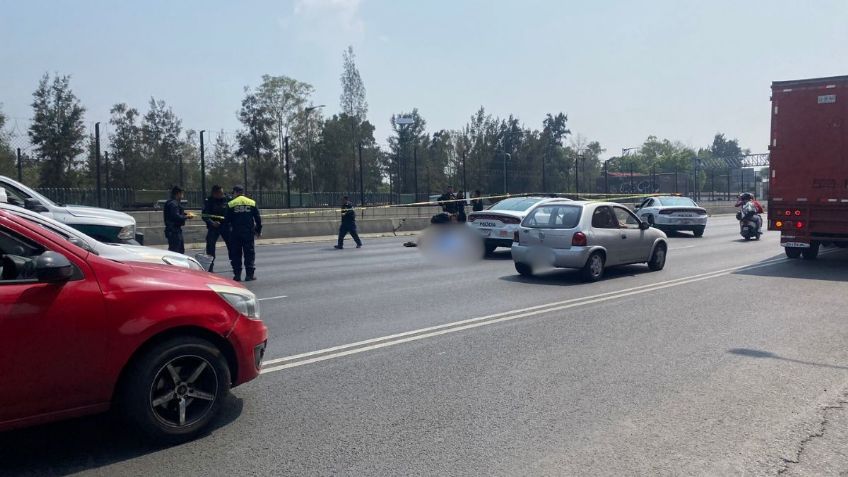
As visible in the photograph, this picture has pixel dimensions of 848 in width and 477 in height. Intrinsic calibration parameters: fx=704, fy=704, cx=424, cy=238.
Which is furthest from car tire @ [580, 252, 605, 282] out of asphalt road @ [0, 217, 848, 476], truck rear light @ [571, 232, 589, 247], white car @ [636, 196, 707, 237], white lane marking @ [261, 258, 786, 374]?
white car @ [636, 196, 707, 237]

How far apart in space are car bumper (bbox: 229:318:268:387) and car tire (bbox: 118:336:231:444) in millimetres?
116

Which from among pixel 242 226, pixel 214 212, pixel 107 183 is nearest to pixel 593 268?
pixel 242 226

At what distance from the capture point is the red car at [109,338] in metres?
3.94

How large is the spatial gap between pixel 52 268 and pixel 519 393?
11.4 feet

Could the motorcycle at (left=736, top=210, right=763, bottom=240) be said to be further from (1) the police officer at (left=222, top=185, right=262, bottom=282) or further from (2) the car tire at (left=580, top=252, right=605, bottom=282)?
(1) the police officer at (left=222, top=185, right=262, bottom=282)

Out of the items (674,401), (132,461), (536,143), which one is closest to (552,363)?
(674,401)

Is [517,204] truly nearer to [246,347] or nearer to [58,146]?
[246,347]

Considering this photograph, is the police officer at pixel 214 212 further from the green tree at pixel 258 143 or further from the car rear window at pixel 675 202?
the green tree at pixel 258 143

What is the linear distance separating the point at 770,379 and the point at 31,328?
5641 mm

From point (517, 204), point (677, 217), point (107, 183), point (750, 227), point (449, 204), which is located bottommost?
point (750, 227)

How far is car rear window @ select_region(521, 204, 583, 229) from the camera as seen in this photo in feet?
41.5

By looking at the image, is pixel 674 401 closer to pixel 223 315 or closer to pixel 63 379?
pixel 223 315

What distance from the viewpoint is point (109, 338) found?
4.17m

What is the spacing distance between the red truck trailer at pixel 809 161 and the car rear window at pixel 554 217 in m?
5.21
